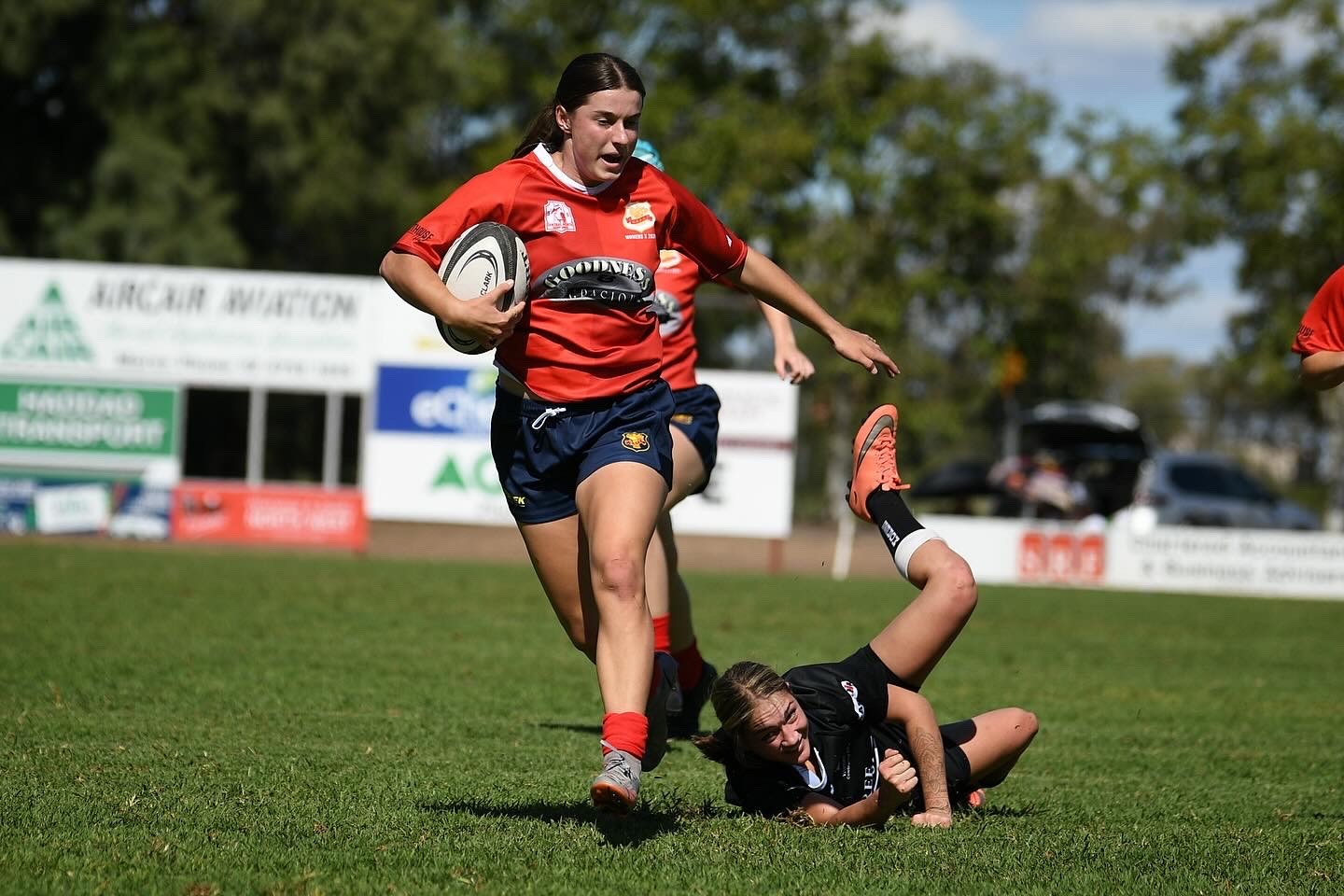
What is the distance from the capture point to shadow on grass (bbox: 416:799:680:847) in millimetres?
4957

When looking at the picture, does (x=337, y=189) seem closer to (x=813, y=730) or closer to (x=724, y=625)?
(x=724, y=625)

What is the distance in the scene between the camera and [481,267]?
4.68 metres

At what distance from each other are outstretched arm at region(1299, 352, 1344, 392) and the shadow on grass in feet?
9.49

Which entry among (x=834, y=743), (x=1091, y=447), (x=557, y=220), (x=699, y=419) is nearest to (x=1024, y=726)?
(x=834, y=743)

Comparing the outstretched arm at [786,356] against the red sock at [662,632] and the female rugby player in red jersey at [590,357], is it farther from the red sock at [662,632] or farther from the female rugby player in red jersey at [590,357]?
the female rugby player in red jersey at [590,357]

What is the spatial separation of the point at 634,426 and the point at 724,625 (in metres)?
7.69

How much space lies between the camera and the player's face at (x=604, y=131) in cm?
483

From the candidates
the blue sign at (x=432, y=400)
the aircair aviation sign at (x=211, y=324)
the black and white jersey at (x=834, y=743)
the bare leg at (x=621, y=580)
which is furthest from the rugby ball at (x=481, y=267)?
the aircair aviation sign at (x=211, y=324)

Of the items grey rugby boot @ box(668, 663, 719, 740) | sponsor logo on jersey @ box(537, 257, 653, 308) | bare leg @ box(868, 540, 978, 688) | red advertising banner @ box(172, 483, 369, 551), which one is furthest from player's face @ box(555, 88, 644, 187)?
red advertising banner @ box(172, 483, 369, 551)

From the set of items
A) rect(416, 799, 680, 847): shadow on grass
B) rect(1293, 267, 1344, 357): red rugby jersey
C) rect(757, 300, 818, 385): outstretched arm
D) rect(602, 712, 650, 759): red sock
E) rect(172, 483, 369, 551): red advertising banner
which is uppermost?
rect(1293, 267, 1344, 357): red rugby jersey

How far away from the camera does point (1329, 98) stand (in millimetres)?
27062

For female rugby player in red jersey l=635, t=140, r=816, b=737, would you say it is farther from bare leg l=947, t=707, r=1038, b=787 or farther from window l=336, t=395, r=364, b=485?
window l=336, t=395, r=364, b=485

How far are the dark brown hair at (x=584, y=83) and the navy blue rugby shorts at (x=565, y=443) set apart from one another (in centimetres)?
85

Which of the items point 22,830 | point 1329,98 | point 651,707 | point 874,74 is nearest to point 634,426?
point 651,707
